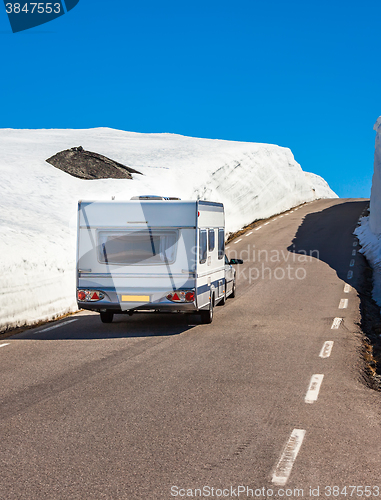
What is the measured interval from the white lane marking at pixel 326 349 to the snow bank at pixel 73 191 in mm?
6909

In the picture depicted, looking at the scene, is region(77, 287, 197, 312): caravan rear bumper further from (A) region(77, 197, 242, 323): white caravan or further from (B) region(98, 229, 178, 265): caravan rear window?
(B) region(98, 229, 178, 265): caravan rear window

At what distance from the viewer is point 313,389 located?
264 inches

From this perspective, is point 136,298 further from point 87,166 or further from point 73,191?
point 87,166

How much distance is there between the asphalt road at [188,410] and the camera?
418 centimetres

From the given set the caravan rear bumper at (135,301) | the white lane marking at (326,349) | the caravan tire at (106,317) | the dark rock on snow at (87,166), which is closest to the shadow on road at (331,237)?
the white lane marking at (326,349)

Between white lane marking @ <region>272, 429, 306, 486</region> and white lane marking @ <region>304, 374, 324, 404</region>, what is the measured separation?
108 cm

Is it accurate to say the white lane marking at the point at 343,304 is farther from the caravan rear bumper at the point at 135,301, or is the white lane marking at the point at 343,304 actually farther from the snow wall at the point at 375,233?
the caravan rear bumper at the point at 135,301

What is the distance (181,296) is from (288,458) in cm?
→ 640

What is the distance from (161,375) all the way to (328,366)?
2.59 meters

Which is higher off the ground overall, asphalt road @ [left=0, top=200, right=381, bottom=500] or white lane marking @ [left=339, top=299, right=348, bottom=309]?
white lane marking @ [left=339, top=299, right=348, bottom=309]

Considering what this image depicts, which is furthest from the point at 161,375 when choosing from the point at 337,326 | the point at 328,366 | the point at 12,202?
the point at 12,202

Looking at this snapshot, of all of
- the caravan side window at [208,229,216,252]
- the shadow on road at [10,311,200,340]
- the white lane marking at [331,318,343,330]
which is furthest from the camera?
the caravan side window at [208,229,216,252]

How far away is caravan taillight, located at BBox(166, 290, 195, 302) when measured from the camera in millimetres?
10742

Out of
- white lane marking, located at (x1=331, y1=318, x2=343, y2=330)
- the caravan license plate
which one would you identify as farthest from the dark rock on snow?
white lane marking, located at (x1=331, y1=318, x2=343, y2=330)
